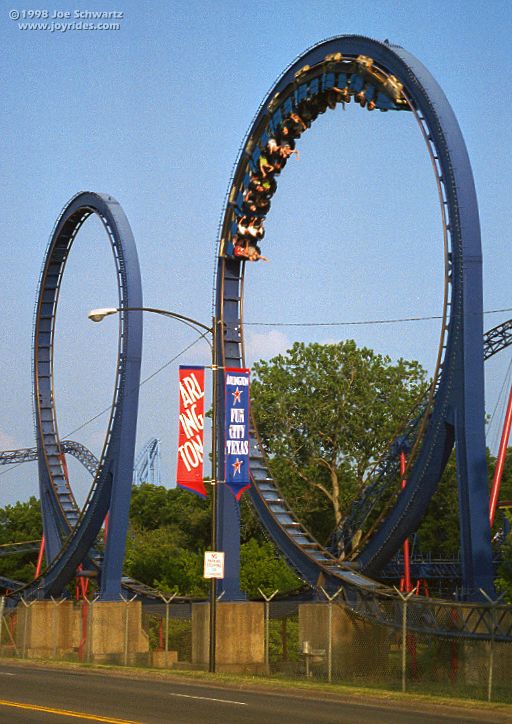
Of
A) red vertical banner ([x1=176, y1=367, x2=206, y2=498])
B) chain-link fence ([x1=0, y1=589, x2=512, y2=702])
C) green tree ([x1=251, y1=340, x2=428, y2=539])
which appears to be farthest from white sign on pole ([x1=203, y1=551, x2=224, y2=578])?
green tree ([x1=251, y1=340, x2=428, y2=539])

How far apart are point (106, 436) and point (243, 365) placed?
22.6 ft

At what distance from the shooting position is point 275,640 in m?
44.3

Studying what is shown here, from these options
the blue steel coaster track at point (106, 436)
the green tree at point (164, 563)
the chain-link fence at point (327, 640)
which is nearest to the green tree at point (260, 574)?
the green tree at point (164, 563)

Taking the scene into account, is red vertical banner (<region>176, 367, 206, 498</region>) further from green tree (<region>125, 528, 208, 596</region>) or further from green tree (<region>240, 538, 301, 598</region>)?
green tree (<region>240, 538, 301, 598</region>)

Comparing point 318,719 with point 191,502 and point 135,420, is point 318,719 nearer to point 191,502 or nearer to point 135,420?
point 135,420

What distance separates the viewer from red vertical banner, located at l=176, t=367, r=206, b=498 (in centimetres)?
2869

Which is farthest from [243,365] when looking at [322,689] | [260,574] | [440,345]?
[260,574]

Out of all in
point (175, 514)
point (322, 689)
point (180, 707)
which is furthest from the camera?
point (175, 514)

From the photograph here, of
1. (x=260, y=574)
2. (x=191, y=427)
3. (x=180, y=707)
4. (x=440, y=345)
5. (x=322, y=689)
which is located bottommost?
(x=322, y=689)

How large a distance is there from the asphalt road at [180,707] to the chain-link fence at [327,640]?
2.32m

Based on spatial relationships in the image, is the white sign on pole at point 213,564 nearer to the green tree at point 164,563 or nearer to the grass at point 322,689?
the grass at point 322,689

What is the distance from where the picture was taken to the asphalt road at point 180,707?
683 inches

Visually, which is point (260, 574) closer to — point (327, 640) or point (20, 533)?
point (327, 640)

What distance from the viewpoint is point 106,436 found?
147 feet
